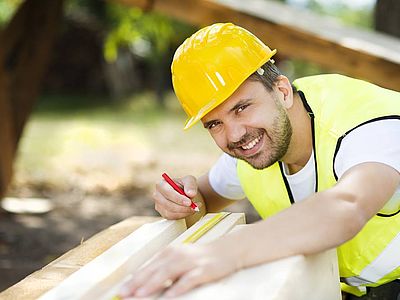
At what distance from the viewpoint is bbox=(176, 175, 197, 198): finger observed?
263cm

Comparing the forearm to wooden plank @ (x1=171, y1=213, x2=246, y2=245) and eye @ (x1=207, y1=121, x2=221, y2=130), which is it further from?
eye @ (x1=207, y1=121, x2=221, y2=130)

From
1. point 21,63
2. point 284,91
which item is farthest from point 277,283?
point 21,63

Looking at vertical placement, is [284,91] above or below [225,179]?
above

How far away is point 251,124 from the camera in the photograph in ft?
7.59

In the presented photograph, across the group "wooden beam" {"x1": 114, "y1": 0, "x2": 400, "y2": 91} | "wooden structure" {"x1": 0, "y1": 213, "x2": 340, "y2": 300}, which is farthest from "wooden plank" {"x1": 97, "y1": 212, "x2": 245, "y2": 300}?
"wooden beam" {"x1": 114, "y1": 0, "x2": 400, "y2": 91}

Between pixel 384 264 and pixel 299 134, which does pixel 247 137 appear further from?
pixel 384 264

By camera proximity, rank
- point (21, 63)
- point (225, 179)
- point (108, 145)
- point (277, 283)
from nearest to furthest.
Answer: point (277, 283)
point (225, 179)
point (21, 63)
point (108, 145)

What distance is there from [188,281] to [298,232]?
1.12ft

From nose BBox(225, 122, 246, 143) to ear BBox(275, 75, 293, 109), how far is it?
0.23 m

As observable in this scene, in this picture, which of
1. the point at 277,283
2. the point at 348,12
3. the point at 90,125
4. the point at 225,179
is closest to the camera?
the point at 277,283

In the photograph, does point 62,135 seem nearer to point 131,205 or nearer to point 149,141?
point 149,141

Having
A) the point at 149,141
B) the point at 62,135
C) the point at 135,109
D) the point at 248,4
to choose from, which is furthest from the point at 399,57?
the point at 135,109

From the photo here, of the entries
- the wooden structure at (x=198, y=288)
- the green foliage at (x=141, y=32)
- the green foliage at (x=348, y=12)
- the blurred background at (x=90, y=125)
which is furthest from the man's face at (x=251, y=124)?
the green foliage at (x=348, y=12)

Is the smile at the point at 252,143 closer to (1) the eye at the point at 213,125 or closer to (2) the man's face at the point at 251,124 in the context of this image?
(2) the man's face at the point at 251,124
